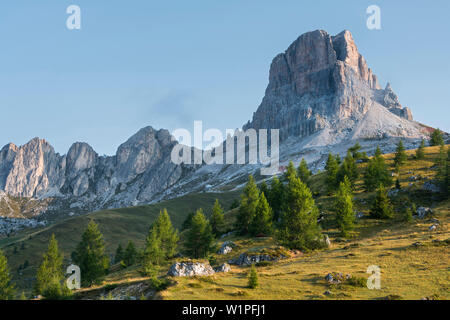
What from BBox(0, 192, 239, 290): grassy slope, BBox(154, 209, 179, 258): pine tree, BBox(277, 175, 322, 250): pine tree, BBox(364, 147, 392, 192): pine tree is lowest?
BBox(0, 192, 239, 290): grassy slope

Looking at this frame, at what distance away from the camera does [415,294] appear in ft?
82.5

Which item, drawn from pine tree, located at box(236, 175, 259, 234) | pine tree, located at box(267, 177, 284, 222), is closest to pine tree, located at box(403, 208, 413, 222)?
pine tree, located at box(267, 177, 284, 222)

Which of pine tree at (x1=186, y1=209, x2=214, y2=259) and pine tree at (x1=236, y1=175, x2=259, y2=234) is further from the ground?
pine tree at (x1=236, y1=175, x2=259, y2=234)

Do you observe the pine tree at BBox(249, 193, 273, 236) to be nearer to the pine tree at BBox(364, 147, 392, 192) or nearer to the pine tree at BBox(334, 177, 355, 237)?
the pine tree at BBox(334, 177, 355, 237)

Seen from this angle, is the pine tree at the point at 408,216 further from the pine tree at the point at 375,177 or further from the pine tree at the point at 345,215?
the pine tree at the point at 375,177

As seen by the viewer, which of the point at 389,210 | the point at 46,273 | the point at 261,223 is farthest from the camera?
the point at 261,223

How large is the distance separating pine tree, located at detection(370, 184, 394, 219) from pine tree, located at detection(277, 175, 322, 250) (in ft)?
58.4

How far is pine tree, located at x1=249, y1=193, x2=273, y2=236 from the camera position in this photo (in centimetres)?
6550

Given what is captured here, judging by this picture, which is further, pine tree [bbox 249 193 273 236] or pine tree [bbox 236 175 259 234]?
pine tree [bbox 236 175 259 234]

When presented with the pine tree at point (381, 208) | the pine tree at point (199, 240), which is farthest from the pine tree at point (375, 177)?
the pine tree at point (199, 240)
